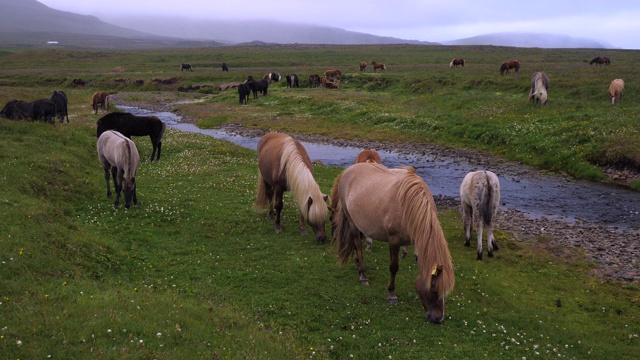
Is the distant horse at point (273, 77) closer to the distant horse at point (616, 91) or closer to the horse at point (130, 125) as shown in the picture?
the distant horse at point (616, 91)

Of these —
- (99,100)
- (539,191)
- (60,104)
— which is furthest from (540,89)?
(99,100)

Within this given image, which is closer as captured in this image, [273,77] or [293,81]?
[293,81]

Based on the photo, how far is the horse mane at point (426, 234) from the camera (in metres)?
8.38

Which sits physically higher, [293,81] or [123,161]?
[293,81]

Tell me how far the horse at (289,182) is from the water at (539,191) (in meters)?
8.87

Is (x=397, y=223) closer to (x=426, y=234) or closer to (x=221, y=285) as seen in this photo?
(x=426, y=234)

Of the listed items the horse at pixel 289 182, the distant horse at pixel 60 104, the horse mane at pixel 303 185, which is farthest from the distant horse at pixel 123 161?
the distant horse at pixel 60 104

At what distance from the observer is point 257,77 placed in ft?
234

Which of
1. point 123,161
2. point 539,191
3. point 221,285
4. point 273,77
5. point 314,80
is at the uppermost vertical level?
point 273,77

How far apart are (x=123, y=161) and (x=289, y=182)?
5546 mm

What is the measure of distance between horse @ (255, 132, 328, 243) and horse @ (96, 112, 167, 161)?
1019 centimetres

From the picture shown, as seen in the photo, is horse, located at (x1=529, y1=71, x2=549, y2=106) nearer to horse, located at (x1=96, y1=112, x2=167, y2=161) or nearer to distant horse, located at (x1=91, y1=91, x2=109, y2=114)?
horse, located at (x1=96, y1=112, x2=167, y2=161)

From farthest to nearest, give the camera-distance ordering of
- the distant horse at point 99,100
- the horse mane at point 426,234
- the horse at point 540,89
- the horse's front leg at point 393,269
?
the distant horse at point 99,100 < the horse at point 540,89 < the horse's front leg at point 393,269 < the horse mane at point 426,234

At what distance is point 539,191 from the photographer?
66.3 ft
